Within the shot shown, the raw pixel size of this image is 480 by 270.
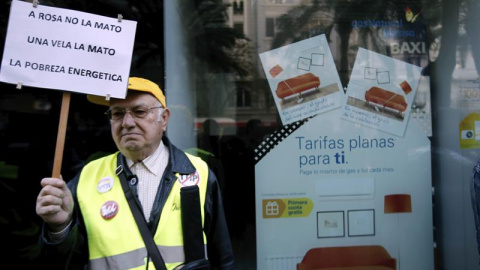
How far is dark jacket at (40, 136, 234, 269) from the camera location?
1.94 m

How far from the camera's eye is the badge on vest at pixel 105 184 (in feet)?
7.00

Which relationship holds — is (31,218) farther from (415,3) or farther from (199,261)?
(415,3)

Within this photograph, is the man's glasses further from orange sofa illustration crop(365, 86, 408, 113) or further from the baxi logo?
the baxi logo

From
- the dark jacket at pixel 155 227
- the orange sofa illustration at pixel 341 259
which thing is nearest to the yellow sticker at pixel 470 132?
the orange sofa illustration at pixel 341 259

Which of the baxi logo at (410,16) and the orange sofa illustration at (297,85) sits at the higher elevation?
the baxi logo at (410,16)

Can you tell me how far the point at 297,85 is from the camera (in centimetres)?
395

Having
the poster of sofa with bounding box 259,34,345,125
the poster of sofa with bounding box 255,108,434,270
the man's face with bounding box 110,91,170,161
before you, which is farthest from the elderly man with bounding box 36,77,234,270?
the poster of sofa with bounding box 259,34,345,125

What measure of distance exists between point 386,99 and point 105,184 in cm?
277

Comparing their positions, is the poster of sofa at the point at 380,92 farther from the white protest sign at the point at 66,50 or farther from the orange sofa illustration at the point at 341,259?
the white protest sign at the point at 66,50

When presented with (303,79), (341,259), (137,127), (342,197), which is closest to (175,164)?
(137,127)

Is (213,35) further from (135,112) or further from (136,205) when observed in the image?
(136,205)

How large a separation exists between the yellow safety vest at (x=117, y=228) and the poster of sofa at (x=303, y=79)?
1929 mm

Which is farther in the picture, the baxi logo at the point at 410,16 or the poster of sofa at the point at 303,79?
the baxi logo at the point at 410,16

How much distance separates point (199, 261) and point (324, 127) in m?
2.19
